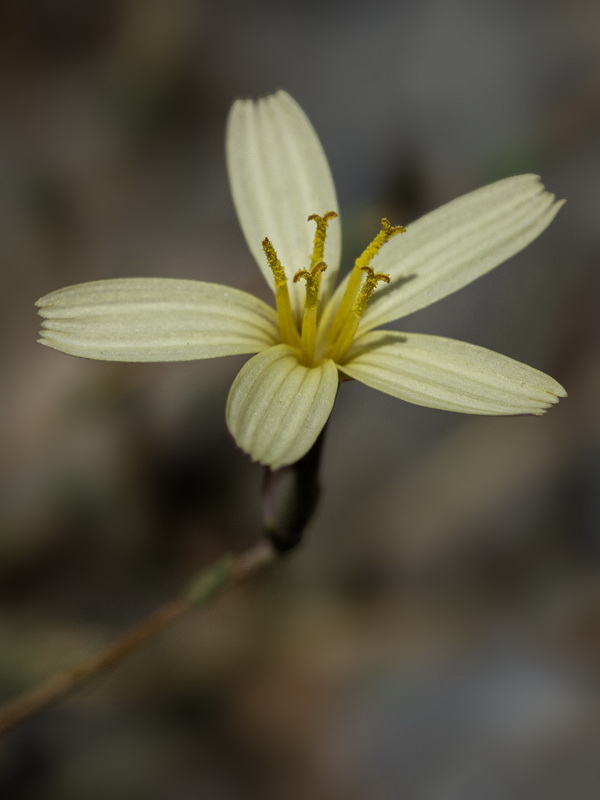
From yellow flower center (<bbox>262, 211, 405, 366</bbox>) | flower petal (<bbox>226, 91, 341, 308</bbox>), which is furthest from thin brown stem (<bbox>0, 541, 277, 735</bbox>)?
flower petal (<bbox>226, 91, 341, 308</bbox>)

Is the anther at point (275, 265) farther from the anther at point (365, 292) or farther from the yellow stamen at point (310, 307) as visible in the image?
the anther at point (365, 292)

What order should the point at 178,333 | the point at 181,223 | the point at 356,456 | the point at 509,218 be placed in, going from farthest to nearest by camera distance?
the point at 181,223, the point at 356,456, the point at 509,218, the point at 178,333

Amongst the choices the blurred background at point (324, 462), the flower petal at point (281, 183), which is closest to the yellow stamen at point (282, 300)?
the flower petal at point (281, 183)

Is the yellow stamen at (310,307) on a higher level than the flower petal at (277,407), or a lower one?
higher

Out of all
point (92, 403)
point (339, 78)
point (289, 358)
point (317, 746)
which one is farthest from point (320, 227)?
point (339, 78)

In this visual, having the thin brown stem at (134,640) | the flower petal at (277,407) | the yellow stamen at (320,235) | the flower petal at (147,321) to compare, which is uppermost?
the yellow stamen at (320,235)

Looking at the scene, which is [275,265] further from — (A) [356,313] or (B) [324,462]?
(B) [324,462]

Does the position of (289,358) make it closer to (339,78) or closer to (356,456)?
(356,456)

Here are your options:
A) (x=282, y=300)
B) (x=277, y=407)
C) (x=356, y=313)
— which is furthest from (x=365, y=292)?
(x=277, y=407)
